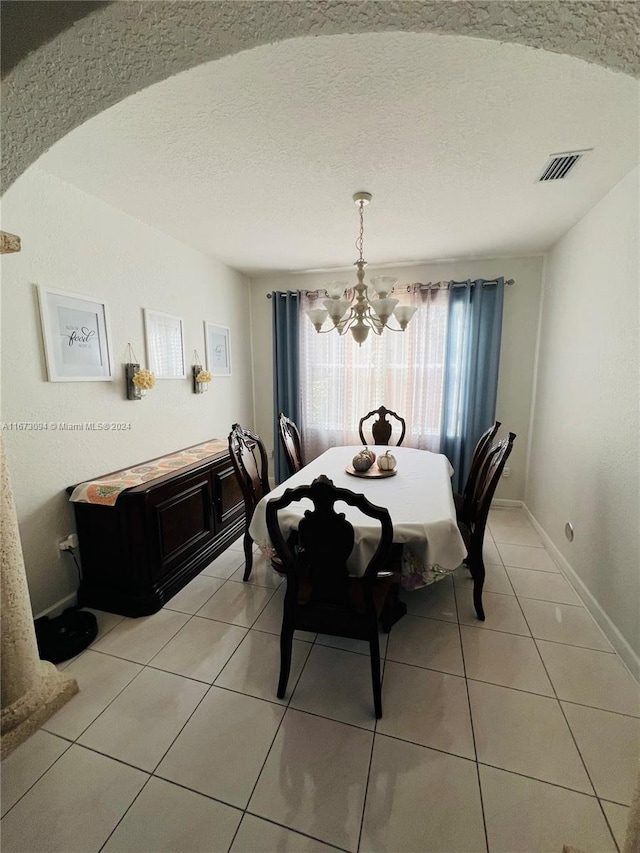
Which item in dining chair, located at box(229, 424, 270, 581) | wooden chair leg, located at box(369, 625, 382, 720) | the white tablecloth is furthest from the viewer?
dining chair, located at box(229, 424, 270, 581)

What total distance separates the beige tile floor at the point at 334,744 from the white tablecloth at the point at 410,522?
19.6 inches

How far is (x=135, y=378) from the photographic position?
2383mm

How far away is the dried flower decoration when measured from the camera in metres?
2.39

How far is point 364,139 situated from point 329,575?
77.7 inches

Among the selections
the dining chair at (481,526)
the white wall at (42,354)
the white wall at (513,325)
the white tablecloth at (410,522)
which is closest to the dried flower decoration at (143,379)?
the white wall at (42,354)

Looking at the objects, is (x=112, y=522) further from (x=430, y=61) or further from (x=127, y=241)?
(x=430, y=61)

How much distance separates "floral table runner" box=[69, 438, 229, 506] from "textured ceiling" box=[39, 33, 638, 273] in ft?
5.77

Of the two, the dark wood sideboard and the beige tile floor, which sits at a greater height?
the dark wood sideboard

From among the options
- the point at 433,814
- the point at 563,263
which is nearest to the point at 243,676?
the point at 433,814

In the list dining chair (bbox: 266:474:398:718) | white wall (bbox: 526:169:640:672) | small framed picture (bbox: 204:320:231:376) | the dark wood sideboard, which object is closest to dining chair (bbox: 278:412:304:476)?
the dark wood sideboard

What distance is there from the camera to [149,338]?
2582mm

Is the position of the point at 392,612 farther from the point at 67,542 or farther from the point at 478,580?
the point at 67,542

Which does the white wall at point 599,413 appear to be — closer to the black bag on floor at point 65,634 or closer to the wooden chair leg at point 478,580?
the wooden chair leg at point 478,580

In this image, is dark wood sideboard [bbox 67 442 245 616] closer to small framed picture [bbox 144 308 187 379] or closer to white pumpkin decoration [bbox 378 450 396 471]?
small framed picture [bbox 144 308 187 379]
